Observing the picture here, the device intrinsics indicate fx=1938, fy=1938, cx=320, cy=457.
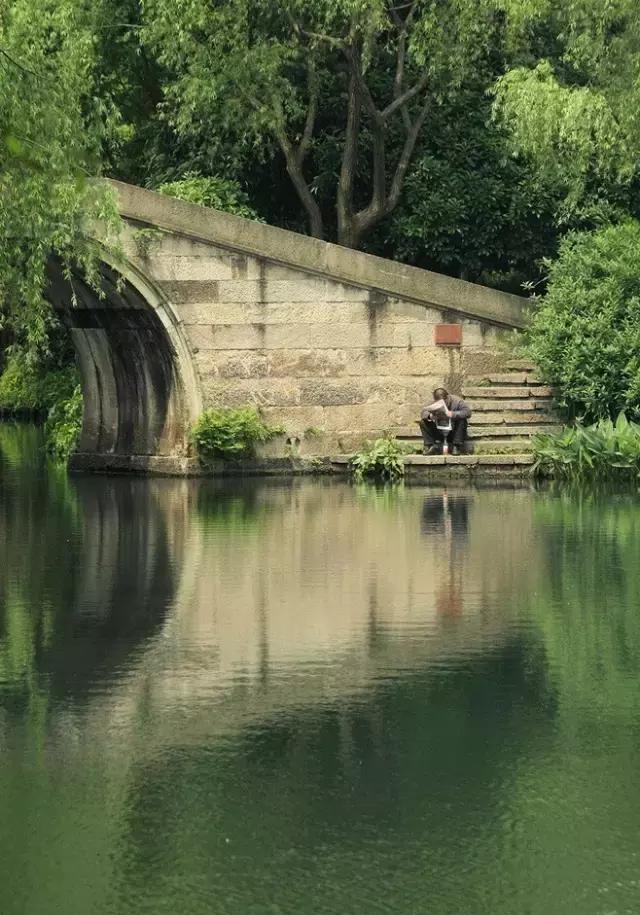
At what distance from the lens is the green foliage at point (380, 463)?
2358 centimetres

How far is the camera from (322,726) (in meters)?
8.41

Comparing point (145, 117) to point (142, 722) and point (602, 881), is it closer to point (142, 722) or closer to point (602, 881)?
point (142, 722)

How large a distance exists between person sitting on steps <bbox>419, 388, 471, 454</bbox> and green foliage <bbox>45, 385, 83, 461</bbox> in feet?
20.5

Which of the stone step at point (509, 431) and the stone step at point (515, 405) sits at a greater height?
the stone step at point (515, 405)

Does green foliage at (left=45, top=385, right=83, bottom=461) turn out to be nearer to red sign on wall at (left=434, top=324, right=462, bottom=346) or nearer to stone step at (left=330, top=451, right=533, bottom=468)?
red sign on wall at (left=434, top=324, right=462, bottom=346)

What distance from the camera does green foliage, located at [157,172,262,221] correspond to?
25.9 m

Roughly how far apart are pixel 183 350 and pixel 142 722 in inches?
615

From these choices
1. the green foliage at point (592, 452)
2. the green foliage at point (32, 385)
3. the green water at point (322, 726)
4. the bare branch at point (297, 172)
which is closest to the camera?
the green water at point (322, 726)

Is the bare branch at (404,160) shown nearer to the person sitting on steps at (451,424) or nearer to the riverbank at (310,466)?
the person sitting on steps at (451,424)

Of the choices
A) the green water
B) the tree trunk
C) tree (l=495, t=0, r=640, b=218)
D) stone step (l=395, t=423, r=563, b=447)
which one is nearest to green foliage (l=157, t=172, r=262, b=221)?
the tree trunk

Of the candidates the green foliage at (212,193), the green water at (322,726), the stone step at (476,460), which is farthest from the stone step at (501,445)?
the green water at (322,726)

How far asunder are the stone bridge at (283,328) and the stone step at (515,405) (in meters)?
0.54

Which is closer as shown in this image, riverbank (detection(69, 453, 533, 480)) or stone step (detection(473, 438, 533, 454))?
riverbank (detection(69, 453, 533, 480))

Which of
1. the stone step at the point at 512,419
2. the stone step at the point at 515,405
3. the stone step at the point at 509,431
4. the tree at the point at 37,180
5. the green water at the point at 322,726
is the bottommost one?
the green water at the point at 322,726
